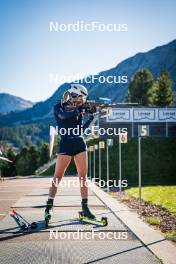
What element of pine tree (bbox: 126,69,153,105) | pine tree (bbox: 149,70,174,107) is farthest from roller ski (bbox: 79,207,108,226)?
pine tree (bbox: 126,69,153,105)

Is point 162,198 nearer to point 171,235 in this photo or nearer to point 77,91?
point 171,235

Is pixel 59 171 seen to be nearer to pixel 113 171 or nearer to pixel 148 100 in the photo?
pixel 113 171

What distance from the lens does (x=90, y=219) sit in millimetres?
8203

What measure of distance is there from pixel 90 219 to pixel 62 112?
216cm

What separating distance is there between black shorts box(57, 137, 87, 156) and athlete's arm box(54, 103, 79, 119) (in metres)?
0.44

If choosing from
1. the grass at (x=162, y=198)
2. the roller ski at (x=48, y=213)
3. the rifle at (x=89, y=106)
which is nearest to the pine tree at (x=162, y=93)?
the grass at (x=162, y=198)

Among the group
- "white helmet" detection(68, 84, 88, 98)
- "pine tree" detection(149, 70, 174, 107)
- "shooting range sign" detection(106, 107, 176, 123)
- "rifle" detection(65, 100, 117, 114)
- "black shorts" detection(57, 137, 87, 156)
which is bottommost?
"black shorts" detection(57, 137, 87, 156)

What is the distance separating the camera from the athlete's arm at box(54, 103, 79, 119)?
25.7 ft

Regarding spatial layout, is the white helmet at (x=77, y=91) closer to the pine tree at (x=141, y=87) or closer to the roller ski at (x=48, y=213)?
the roller ski at (x=48, y=213)

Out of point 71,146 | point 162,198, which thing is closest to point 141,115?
point 162,198

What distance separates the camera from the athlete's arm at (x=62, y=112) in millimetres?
7832

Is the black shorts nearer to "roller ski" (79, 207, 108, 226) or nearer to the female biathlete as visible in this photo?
the female biathlete

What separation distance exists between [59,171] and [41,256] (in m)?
2.73

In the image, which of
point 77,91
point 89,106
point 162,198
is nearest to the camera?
point 77,91
